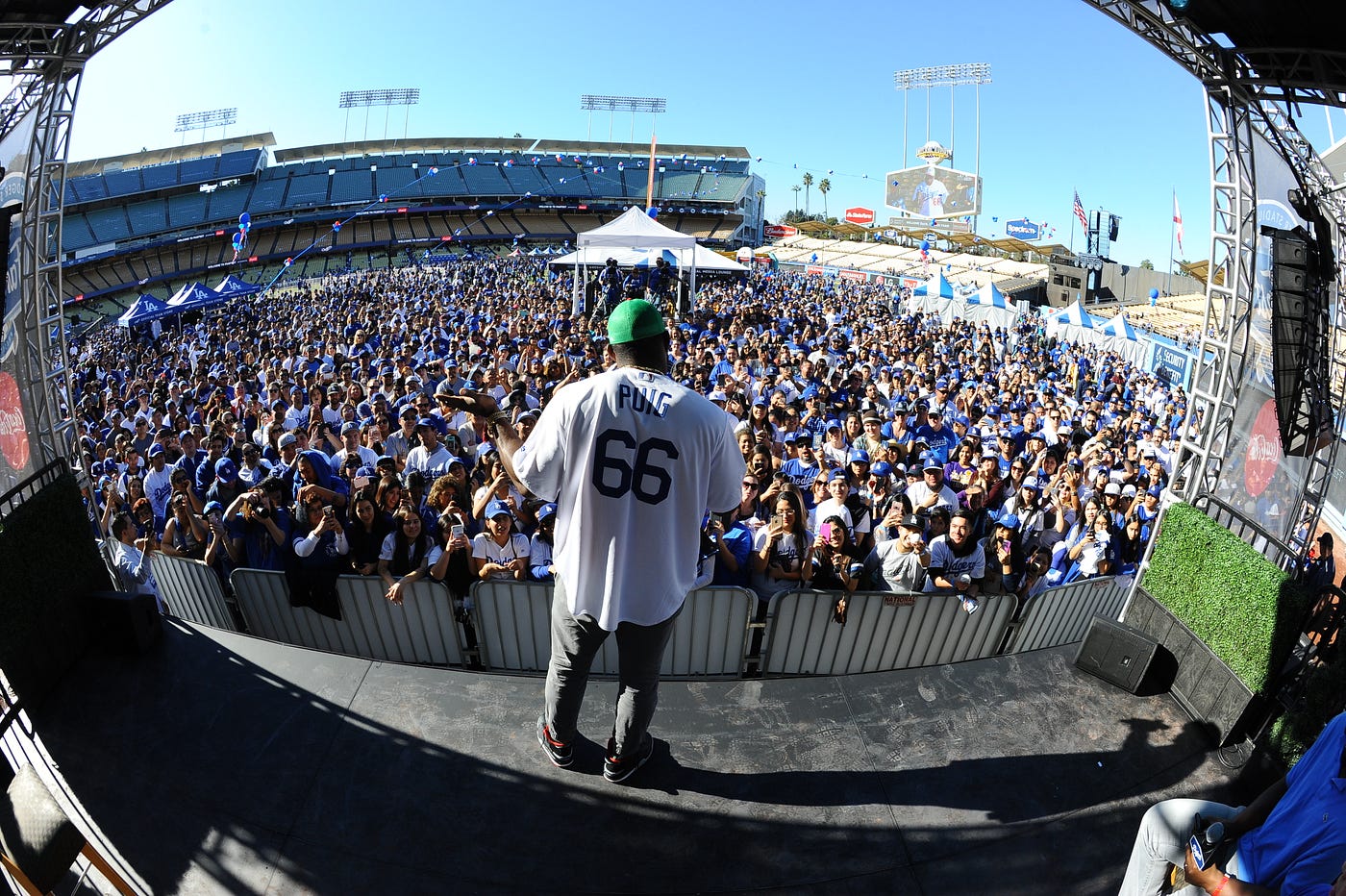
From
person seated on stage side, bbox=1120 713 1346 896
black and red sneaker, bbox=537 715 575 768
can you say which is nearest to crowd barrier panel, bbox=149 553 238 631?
black and red sneaker, bbox=537 715 575 768

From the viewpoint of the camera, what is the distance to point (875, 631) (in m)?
4.43

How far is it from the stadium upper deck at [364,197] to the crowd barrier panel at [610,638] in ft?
168

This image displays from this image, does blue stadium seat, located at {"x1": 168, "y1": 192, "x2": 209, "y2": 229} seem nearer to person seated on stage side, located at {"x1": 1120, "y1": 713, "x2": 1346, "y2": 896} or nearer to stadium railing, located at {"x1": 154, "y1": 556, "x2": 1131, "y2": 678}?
stadium railing, located at {"x1": 154, "y1": 556, "x2": 1131, "y2": 678}

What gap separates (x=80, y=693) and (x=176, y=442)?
509 centimetres

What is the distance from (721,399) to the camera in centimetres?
973

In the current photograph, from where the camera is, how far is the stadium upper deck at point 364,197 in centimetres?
4872

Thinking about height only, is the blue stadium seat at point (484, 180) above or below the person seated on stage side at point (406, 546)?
above

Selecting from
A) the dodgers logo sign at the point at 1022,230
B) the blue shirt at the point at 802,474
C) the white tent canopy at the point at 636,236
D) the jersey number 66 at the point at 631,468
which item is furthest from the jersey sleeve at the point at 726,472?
the dodgers logo sign at the point at 1022,230

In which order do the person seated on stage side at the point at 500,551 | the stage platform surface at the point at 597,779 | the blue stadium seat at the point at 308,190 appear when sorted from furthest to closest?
the blue stadium seat at the point at 308,190 < the person seated on stage side at the point at 500,551 < the stage platform surface at the point at 597,779

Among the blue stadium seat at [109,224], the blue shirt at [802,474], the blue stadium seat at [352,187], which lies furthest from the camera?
the blue stadium seat at [352,187]

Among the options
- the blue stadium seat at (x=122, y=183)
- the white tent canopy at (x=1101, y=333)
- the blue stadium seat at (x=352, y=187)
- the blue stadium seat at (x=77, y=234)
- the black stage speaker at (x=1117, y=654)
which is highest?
the blue stadium seat at (x=352, y=187)

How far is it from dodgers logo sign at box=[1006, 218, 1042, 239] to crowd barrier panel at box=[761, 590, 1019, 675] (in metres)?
76.1

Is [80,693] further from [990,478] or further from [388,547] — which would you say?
[990,478]

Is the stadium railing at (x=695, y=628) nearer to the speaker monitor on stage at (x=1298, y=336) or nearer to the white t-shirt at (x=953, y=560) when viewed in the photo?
the white t-shirt at (x=953, y=560)
